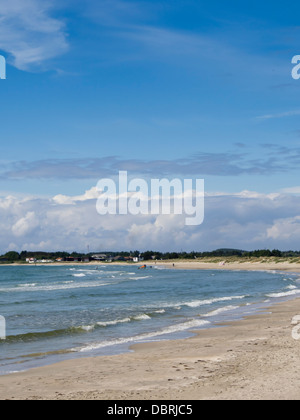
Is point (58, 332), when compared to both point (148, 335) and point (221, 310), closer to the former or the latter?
point (148, 335)

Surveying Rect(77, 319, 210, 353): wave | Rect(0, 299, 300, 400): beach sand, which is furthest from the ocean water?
Rect(0, 299, 300, 400): beach sand

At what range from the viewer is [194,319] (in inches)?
952

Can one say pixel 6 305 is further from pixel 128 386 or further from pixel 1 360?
pixel 128 386

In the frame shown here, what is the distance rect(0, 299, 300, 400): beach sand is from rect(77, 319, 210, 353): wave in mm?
1325

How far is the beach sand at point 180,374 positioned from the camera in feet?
31.5

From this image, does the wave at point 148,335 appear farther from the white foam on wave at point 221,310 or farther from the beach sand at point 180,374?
the white foam on wave at point 221,310

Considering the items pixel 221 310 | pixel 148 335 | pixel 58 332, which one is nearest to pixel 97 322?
pixel 58 332

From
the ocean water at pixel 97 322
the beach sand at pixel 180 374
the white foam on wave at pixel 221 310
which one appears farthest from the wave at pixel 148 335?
the white foam on wave at pixel 221 310

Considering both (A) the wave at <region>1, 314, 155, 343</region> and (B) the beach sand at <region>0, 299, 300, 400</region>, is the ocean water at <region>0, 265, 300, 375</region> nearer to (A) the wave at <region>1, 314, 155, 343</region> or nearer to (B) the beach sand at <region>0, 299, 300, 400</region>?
(A) the wave at <region>1, 314, 155, 343</region>

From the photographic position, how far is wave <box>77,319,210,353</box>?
16953 millimetres

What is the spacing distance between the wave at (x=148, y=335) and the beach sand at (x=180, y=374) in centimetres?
132

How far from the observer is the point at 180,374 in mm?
11609
